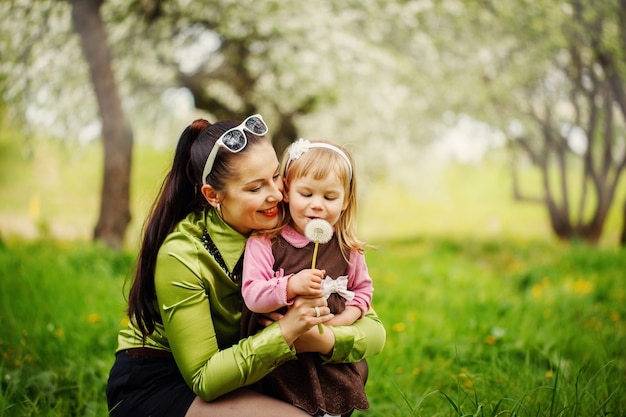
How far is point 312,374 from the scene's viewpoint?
75.0 inches

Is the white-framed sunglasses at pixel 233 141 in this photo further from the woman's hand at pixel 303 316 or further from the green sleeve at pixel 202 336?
the woman's hand at pixel 303 316

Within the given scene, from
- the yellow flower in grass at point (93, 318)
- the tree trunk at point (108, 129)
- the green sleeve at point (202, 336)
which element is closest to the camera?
the green sleeve at point (202, 336)

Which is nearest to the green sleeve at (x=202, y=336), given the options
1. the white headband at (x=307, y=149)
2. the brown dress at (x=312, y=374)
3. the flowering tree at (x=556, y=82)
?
the brown dress at (x=312, y=374)

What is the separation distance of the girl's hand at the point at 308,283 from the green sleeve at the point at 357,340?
28 centimetres

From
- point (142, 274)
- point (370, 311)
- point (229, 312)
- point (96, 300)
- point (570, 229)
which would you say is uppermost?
point (142, 274)

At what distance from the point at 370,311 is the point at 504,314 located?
2.27 metres

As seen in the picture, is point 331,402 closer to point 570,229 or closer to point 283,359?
point 283,359

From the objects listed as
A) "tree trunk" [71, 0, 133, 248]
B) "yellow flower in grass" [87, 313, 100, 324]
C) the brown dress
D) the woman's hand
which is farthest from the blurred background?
the woman's hand

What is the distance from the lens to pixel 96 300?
3836mm

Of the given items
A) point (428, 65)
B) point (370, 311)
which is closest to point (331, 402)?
point (370, 311)

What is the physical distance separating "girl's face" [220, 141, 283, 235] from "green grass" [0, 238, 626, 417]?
90 cm

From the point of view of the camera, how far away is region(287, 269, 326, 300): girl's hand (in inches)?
65.6

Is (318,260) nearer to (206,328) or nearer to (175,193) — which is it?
(206,328)

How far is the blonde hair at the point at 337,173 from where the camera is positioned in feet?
6.24
